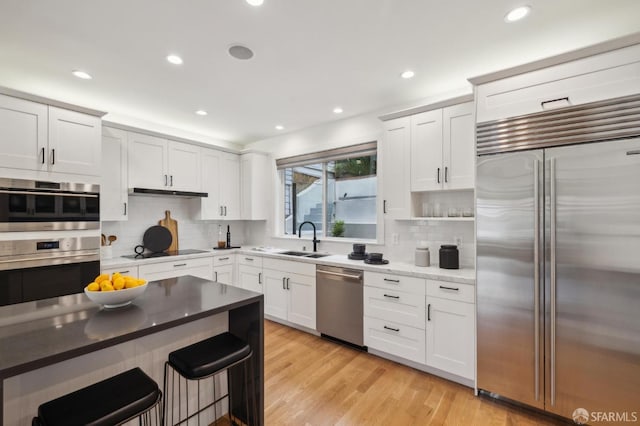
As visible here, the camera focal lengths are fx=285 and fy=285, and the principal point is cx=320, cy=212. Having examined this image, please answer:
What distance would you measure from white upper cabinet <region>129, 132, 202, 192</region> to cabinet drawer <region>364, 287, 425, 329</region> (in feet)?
9.42

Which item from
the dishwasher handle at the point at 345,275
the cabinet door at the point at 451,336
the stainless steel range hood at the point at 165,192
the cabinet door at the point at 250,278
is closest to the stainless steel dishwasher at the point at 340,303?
the dishwasher handle at the point at 345,275

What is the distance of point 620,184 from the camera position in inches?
69.9

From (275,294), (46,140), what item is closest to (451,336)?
(275,294)

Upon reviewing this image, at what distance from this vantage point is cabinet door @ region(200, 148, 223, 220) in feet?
13.8

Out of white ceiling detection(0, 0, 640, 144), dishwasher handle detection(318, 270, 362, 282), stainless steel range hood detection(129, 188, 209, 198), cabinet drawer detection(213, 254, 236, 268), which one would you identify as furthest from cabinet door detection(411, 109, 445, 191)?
stainless steel range hood detection(129, 188, 209, 198)

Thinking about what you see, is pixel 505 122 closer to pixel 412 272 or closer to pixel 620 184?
pixel 620 184

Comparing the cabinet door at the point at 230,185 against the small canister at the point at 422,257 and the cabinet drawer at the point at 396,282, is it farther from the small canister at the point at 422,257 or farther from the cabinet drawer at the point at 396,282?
the small canister at the point at 422,257

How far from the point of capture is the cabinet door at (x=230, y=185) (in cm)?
446

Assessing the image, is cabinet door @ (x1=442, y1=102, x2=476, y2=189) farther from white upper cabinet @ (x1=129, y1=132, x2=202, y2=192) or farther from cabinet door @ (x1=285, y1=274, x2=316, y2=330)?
white upper cabinet @ (x1=129, y1=132, x2=202, y2=192)

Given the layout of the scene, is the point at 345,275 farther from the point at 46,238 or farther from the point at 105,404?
the point at 46,238

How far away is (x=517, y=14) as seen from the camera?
187 cm

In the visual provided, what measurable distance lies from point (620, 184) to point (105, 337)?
2888mm

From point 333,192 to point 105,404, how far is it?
3372mm

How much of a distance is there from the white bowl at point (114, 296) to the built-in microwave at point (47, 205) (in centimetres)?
173
